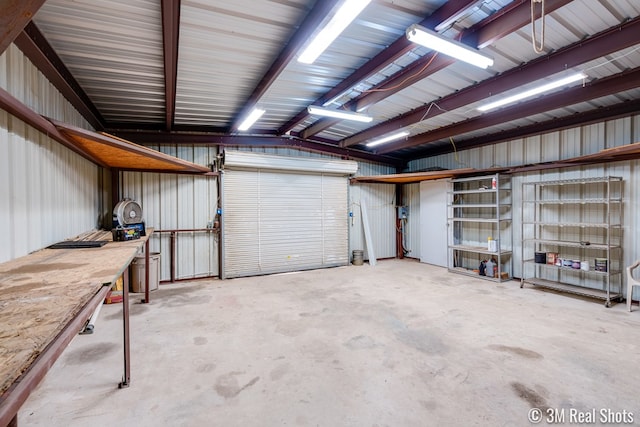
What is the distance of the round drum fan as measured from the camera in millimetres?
4145

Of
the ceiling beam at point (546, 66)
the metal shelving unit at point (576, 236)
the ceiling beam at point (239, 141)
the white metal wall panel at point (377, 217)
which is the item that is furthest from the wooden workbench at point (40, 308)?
the metal shelving unit at point (576, 236)

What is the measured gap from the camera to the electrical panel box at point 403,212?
27.8 ft

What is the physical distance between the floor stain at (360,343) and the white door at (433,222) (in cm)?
479

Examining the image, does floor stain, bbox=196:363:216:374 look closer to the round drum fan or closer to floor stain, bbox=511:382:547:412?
the round drum fan

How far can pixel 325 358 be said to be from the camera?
287 centimetres

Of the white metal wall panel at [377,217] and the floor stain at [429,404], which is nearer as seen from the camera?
the floor stain at [429,404]

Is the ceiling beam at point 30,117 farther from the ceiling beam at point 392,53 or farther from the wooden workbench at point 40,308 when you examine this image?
the ceiling beam at point 392,53

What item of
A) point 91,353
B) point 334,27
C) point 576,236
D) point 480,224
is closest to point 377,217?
point 480,224

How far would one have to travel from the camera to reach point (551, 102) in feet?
13.9

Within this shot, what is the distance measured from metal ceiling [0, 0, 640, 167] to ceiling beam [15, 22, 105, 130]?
16mm

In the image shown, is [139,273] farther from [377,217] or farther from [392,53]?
[377,217]

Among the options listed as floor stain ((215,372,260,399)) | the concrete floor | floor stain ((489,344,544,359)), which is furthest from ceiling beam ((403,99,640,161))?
floor stain ((215,372,260,399))

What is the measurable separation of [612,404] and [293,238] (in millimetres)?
5574

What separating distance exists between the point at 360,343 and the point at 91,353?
113 inches
